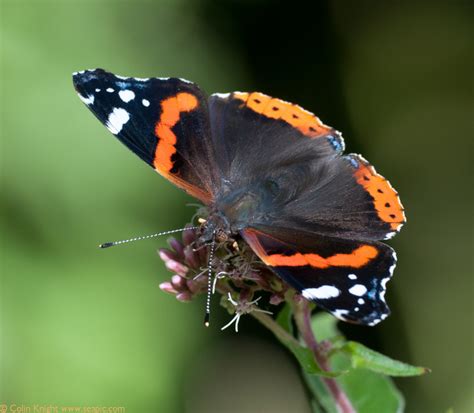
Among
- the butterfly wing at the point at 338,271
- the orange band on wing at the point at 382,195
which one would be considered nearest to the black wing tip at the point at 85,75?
the butterfly wing at the point at 338,271

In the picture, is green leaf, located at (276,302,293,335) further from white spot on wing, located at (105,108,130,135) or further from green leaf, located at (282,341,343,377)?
white spot on wing, located at (105,108,130,135)

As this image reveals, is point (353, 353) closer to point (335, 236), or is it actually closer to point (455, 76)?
point (335, 236)

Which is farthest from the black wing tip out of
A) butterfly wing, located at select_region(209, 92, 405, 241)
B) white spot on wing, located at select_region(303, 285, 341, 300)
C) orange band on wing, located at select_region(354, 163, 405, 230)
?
white spot on wing, located at select_region(303, 285, 341, 300)

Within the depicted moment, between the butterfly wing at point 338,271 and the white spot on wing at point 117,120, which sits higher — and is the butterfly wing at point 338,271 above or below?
below

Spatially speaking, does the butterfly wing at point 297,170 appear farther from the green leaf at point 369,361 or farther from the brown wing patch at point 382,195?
the green leaf at point 369,361

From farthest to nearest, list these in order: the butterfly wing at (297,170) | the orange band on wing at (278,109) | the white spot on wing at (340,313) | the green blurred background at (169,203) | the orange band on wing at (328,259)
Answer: the green blurred background at (169,203)
the orange band on wing at (278,109)
the butterfly wing at (297,170)
the orange band on wing at (328,259)
the white spot on wing at (340,313)

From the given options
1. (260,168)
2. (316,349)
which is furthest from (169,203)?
(316,349)

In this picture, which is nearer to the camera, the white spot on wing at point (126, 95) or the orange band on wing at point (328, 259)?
the orange band on wing at point (328, 259)

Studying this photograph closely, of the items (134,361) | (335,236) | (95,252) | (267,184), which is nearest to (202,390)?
(134,361)

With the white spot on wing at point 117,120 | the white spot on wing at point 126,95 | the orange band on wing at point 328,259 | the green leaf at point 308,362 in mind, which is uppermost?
the white spot on wing at point 126,95
